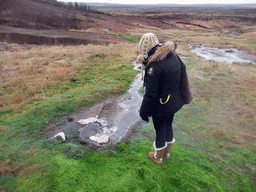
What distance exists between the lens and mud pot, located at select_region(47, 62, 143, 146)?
368 centimetres

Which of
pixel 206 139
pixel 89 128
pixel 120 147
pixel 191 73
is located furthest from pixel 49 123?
pixel 191 73

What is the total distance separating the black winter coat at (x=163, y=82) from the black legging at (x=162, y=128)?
5.0 inches

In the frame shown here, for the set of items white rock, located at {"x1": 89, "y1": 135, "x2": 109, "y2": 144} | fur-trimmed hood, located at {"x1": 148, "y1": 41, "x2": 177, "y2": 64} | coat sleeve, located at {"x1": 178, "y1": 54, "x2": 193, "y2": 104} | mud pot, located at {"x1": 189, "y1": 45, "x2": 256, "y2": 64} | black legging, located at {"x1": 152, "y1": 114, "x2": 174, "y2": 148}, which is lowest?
white rock, located at {"x1": 89, "y1": 135, "x2": 109, "y2": 144}

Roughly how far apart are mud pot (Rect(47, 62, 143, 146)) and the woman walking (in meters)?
1.59

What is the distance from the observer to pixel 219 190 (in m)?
2.37

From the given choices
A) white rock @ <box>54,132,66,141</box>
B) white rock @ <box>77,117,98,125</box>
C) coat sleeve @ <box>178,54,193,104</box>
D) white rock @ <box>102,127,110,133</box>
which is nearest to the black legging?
coat sleeve @ <box>178,54,193,104</box>

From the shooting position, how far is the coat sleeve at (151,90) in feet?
6.84

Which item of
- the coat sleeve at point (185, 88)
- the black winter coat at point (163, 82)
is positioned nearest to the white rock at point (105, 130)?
the black winter coat at point (163, 82)

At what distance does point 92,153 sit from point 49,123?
184cm

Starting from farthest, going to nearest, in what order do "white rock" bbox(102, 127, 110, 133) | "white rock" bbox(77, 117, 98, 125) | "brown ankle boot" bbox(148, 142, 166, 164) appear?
"white rock" bbox(77, 117, 98, 125) → "white rock" bbox(102, 127, 110, 133) → "brown ankle boot" bbox(148, 142, 166, 164)

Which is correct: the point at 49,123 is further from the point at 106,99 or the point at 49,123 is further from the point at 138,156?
the point at 138,156

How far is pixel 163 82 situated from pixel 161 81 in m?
0.03

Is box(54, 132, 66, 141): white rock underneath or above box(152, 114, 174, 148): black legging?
underneath

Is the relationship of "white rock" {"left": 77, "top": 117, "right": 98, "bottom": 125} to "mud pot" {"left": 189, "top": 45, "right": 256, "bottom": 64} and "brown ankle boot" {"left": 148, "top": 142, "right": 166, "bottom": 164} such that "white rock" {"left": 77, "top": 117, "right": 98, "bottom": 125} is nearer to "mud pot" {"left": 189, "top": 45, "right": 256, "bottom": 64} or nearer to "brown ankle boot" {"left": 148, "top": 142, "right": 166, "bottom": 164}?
"brown ankle boot" {"left": 148, "top": 142, "right": 166, "bottom": 164}
